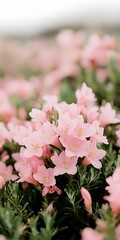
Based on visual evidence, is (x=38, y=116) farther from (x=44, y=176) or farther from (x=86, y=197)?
(x=86, y=197)

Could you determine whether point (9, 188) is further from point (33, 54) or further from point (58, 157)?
point (33, 54)

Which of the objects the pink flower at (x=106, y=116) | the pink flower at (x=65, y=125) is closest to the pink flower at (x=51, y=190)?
the pink flower at (x=65, y=125)

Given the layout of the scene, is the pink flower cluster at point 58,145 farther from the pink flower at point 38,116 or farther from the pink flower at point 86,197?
the pink flower at point 86,197

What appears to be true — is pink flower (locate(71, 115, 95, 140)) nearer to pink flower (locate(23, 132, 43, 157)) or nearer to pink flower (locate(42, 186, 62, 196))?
pink flower (locate(23, 132, 43, 157))

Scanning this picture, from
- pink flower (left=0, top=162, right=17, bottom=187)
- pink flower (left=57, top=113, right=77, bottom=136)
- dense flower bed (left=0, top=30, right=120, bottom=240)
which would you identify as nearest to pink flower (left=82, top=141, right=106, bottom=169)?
dense flower bed (left=0, top=30, right=120, bottom=240)

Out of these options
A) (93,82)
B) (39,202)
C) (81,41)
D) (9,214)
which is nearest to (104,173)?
(39,202)
